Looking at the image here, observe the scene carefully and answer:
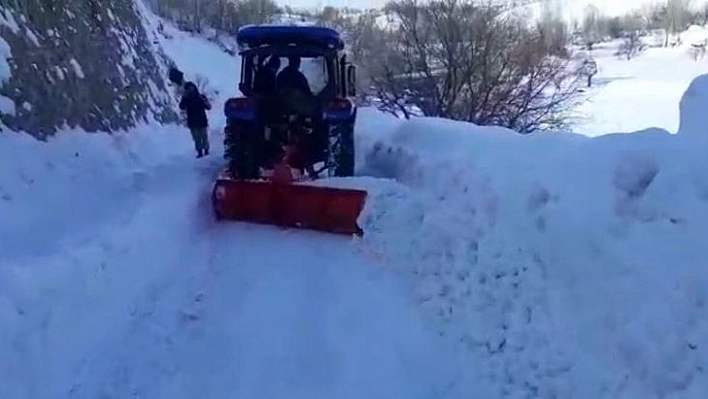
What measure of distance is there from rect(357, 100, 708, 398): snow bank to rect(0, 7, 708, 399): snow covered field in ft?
0.05

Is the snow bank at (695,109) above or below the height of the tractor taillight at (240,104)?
above

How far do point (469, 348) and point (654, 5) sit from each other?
125 meters

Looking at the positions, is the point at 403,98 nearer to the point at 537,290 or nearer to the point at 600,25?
the point at 537,290

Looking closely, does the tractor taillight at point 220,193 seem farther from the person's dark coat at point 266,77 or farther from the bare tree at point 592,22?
the bare tree at point 592,22

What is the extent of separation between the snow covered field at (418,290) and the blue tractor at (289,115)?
175cm

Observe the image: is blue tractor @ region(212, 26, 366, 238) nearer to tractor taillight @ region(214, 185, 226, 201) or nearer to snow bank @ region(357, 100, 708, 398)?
tractor taillight @ region(214, 185, 226, 201)

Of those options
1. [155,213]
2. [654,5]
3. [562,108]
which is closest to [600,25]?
[654,5]

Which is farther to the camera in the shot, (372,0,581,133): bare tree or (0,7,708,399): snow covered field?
(372,0,581,133): bare tree

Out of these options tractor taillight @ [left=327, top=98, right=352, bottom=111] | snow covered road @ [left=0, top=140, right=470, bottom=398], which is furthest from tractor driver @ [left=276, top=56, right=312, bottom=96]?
snow covered road @ [left=0, top=140, right=470, bottom=398]

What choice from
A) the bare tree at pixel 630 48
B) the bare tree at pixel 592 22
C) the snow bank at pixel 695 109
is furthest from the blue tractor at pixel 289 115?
the bare tree at pixel 592 22

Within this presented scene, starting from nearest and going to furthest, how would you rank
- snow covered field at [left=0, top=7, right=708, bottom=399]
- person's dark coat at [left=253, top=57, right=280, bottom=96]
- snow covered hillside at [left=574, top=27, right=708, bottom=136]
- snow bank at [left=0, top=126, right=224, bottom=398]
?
snow covered field at [left=0, top=7, right=708, bottom=399] < snow bank at [left=0, top=126, right=224, bottom=398] < person's dark coat at [left=253, top=57, right=280, bottom=96] < snow covered hillside at [left=574, top=27, right=708, bottom=136]

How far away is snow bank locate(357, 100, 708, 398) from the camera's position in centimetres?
611

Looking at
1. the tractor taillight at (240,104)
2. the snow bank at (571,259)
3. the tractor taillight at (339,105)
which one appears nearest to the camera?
the snow bank at (571,259)

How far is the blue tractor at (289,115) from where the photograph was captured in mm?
12117
